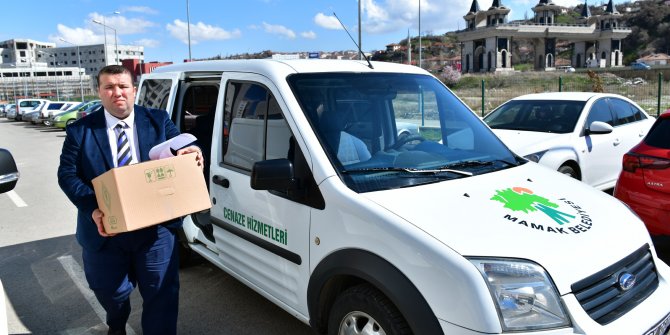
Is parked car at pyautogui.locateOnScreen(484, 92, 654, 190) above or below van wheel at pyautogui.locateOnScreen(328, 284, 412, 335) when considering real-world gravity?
above

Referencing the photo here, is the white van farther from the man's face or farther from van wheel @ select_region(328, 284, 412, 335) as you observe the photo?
the man's face

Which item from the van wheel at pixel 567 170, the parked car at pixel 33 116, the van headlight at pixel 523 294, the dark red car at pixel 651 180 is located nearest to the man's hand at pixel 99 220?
the van headlight at pixel 523 294

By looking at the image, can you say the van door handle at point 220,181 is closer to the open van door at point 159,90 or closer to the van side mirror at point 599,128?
the open van door at point 159,90

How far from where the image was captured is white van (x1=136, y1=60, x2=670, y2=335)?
7.01ft

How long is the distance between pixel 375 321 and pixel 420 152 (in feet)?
3.80

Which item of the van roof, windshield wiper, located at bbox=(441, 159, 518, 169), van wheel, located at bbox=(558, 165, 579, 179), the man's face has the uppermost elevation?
the van roof

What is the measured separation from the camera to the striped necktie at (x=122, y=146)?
2961 millimetres

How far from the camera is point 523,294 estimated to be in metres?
2.11

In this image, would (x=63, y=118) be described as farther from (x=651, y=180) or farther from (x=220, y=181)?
(x=651, y=180)

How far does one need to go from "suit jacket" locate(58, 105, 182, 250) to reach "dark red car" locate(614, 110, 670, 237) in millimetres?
3817

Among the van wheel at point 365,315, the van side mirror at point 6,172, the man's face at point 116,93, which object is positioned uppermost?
the man's face at point 116,93

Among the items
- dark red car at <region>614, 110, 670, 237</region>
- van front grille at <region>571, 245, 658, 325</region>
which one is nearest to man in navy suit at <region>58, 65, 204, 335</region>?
van front grille at <region>571, 245, 658, 325</region>

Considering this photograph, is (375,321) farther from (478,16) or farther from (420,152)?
(478,16)

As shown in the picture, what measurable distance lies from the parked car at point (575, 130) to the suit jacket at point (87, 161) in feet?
16.7
